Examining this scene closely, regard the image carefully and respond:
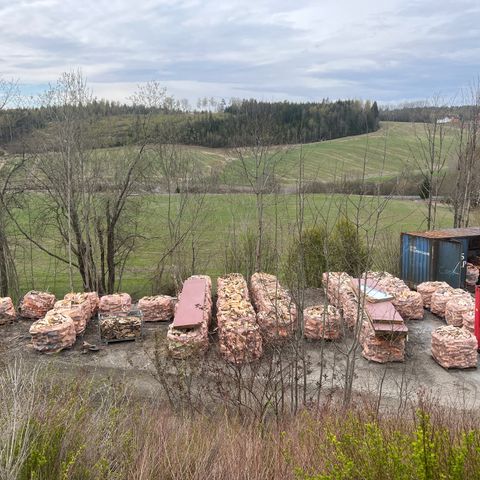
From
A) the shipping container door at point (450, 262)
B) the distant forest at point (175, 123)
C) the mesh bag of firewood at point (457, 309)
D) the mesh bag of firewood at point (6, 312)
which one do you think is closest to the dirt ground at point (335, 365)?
the mesh bag of firewood at point (6, 312)

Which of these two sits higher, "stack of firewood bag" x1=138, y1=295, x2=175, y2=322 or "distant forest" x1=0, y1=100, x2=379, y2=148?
"distant forest" x1=0, y1=100, x2=379, y2=148

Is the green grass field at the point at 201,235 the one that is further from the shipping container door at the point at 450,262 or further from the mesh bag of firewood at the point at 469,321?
the mesh bag of firewood at the point at 469,321

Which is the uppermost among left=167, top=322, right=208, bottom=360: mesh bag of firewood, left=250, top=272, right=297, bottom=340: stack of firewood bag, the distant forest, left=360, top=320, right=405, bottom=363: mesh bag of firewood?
the distant forest

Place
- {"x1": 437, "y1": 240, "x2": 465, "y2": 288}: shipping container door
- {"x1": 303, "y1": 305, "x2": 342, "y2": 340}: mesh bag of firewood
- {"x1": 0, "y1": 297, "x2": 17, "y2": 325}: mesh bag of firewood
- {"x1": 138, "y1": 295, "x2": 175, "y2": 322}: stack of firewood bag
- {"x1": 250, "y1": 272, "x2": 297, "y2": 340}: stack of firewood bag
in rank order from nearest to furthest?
{"x1": 250, "y1": 272, "x2": 297, "y2": 340}: stack of firewood bag < {"x1": 303, "y1": 305, "x2": 342, "y2": 340}: mesh bag of firewood < {"x1": 0, "y1": 297, "x2": 17, "y2": 325}: mesh bag of firewood < {"x1": 138, "y1": 295, "x2": 175, "y2": 322}: stack of firewood bag < {"x1": 437, "y1": 240, "x2": 465, "y2": 288}: shipping container door

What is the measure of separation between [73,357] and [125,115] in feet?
38.8

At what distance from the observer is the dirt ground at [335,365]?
31.0 ft

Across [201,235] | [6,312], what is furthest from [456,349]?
[201,235]

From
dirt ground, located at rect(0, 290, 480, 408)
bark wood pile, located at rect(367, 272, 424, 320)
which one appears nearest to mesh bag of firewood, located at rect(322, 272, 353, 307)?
bark wood pile, located at rect(367, 272, 424, 320)

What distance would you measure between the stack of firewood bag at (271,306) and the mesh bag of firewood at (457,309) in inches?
151

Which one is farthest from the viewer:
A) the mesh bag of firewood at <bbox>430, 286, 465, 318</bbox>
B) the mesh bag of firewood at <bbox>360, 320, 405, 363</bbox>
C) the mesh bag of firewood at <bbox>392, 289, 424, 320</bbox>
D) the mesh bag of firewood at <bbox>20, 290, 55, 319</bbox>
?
the mesh bag of firewood at <bbox>20, 290, 55, 319</bbox>

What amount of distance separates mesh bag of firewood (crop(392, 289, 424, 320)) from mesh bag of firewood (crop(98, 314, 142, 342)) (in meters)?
6.24

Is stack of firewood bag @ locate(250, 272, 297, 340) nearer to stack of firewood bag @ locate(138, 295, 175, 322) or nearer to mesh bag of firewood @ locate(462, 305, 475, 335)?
stack of firewood bag @ locate(138, 295, 175, 322)

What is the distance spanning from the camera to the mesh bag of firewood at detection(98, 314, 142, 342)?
38.3 ft

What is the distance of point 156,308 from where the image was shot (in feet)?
43.1
